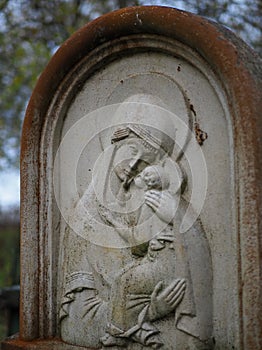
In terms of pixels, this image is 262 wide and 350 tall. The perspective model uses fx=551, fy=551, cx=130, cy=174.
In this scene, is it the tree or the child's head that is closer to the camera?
the child's head

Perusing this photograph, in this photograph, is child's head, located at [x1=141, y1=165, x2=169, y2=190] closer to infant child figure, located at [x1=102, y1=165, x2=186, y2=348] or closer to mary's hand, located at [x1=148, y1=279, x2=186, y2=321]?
infant child figure, located at [x1=102, y1=165, x2=186, y2=348]

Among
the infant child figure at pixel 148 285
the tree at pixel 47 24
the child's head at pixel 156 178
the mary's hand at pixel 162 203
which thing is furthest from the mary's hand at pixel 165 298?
the tree at pixel 47 24

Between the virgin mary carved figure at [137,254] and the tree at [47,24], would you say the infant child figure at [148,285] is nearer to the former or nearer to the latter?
the virgin mary carved figure at [137,254]

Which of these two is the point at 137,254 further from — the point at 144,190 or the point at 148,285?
the point at 144,190

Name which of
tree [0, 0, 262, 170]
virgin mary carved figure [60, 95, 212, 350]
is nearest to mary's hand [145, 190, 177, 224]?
virgin mary carved figure [60, 95, 212, 350]

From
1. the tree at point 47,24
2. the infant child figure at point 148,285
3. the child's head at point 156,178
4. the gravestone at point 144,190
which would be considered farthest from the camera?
the tree at point 47,24

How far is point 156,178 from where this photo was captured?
9.58 feet

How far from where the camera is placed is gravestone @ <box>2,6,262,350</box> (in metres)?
2.66

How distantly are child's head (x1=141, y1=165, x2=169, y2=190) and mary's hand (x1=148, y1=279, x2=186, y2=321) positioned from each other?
50cm

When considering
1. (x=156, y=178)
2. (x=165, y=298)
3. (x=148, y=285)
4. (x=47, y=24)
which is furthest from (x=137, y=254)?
(x=47, y=24)

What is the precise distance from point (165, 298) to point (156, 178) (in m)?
0.62

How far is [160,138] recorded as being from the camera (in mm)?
2963

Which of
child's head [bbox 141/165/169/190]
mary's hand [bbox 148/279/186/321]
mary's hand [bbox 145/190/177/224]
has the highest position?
child's head [bbox 141/165/169/190]

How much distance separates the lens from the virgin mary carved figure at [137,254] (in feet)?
9.04
